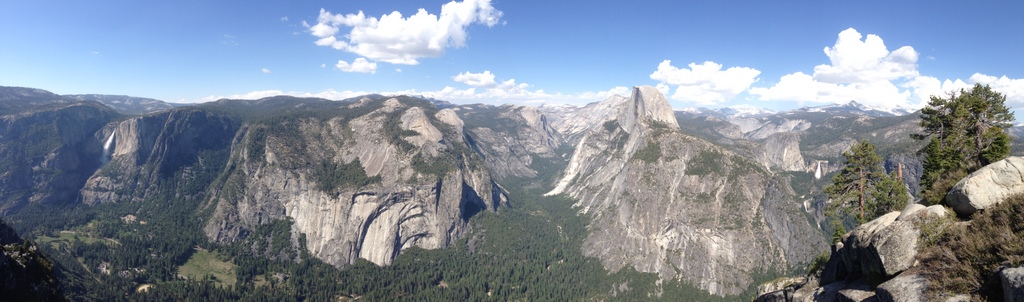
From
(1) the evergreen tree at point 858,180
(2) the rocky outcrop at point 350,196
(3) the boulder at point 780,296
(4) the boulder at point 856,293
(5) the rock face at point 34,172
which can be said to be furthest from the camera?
(5) the rock face at point 34,172

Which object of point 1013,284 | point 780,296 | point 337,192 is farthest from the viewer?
point 337,192

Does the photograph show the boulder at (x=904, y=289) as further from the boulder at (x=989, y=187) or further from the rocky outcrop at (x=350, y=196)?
the rocky outcrop at (x=350, y=196)

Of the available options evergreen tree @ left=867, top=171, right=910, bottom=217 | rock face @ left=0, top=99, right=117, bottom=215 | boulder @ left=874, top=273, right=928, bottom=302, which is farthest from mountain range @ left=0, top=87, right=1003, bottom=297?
boulder @ left=874, top=273, right=928, bottom=302

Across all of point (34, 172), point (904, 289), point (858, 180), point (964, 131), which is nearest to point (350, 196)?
point (34, 172)

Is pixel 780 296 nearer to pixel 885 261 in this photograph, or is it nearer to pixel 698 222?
pixel 885 261

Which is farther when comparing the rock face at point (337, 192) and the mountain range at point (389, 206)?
the rock face at point (337, 192)

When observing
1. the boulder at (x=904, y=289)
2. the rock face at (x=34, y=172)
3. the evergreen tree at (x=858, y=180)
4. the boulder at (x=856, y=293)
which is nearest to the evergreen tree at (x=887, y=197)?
the evergreen tree at (x=858, y=180)
